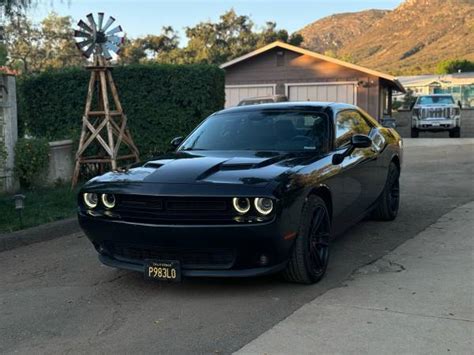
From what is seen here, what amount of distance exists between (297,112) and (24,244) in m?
3.50

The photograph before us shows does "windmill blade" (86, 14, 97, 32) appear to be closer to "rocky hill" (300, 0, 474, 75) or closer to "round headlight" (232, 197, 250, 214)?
"round headlight" (232, 197, 250, 214)

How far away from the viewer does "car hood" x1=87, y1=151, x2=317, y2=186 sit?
450 centimetres

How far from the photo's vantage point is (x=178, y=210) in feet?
14.5

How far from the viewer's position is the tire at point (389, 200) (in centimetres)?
711

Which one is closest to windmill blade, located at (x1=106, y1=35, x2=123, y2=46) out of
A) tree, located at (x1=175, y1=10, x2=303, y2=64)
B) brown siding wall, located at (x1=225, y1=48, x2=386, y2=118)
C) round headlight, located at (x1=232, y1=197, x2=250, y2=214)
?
round headlight, located at (x1=232, y1=197, x2=250, y2=214)

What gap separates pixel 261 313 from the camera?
13.9ft

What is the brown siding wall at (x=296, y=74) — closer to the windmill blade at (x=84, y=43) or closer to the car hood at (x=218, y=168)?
the windmill blade at (x=84, y=43)

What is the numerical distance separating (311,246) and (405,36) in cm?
13584

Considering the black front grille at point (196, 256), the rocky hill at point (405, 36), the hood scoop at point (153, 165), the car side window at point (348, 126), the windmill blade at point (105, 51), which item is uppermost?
the rocky hill at point (405, 36)

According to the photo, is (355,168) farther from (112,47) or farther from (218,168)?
(112,47)

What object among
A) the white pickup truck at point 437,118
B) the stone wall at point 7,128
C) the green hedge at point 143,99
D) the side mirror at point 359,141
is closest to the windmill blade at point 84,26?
the green hedge at point 143,99

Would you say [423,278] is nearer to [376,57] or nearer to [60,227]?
[60,227]

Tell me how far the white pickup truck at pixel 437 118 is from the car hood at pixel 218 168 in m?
19.4

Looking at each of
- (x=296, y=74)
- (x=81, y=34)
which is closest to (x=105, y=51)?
(x=81, y=34)
